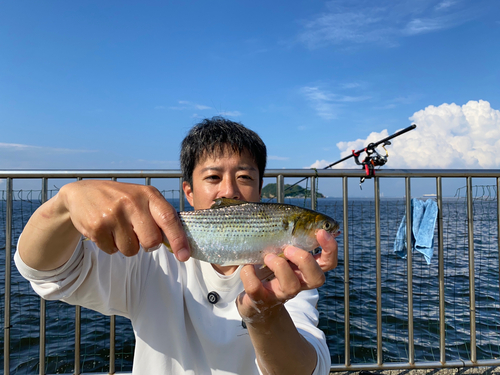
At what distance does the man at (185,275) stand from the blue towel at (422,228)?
79.3 inches

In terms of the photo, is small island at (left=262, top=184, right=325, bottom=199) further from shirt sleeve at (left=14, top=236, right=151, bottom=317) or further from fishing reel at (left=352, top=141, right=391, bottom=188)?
shirt sleeve at (left=14, top=236, right=151, bottom=317)

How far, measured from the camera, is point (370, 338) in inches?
259

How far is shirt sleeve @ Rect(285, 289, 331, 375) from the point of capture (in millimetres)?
2219

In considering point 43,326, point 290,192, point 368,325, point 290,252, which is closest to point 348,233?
point 290,192

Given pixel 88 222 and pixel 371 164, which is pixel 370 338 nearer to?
pixel 371 164

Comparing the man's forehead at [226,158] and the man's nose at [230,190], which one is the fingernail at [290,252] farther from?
the man's forehead at [226,158]

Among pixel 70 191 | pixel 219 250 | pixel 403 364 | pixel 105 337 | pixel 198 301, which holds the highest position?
pixel 70 191

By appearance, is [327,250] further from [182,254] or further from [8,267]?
[8,267]

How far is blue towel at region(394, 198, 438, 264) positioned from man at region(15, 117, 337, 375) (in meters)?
2.01

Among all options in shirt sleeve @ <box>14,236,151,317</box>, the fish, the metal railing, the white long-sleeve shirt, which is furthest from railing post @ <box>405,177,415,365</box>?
shirt sleeve @ <box>14,236,151,317</box>

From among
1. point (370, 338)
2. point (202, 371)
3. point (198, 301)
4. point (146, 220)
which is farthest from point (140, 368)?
point (370, 338)

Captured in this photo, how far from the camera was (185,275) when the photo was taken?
8.23ft

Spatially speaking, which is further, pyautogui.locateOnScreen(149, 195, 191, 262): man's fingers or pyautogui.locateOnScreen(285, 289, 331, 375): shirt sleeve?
pyautogui.locateOnScreen(285, 289, 331, 375): shirt sleeve

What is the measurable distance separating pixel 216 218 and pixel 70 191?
86 centimetres
